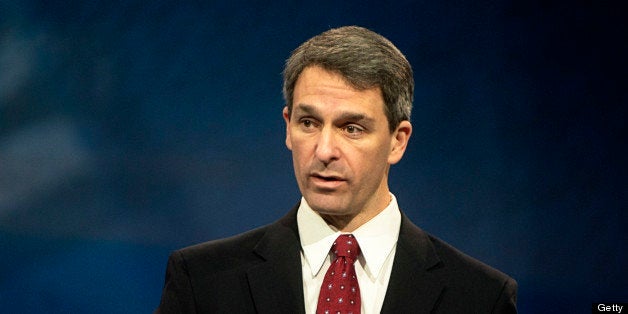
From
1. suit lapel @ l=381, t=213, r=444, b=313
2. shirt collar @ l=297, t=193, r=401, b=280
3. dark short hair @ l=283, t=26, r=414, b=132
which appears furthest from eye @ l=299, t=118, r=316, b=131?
suit lapel @ l=381, t=213, r=444, b=313

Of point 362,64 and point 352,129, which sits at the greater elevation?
point 362,64

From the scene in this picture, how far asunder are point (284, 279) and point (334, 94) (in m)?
0.48

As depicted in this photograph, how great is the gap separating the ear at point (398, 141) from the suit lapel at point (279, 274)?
1.03 feet

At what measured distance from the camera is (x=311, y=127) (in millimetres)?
2258

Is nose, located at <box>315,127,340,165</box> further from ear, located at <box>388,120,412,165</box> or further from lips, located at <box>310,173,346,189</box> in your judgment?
ear, located at <box>388,120,412,165</box>

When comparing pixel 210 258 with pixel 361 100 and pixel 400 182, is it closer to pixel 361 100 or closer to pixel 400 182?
pixel 361 100

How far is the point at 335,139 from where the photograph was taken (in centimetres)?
222

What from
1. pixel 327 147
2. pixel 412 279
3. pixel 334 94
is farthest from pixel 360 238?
pixel 334 94

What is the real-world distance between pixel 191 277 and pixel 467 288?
0.71 metres

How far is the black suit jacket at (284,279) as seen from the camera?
2.27 m

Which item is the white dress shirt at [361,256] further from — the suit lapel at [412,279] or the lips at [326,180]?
the lips at [326,180]

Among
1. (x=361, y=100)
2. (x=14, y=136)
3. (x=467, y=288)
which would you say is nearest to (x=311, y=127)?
(x=361, y=100)

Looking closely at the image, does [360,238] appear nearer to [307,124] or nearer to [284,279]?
[284,279]

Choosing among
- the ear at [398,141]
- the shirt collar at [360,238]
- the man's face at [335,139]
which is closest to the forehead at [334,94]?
the man's face at [335,139]
